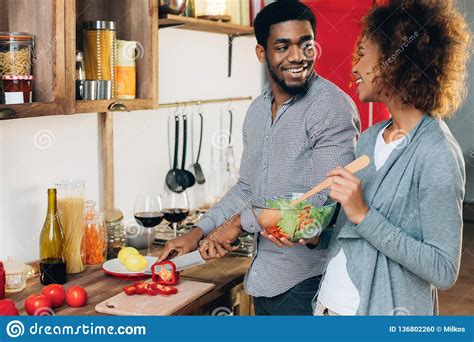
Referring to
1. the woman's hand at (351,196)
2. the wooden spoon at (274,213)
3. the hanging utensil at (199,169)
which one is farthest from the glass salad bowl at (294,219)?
the hanging utensil at (199,169)

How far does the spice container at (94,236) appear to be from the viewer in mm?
1940

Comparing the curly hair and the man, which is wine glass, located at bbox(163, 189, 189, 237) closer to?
the man

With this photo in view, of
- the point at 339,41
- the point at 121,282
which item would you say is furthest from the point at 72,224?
the point at 339,41

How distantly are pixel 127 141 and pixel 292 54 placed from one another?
0.84 metres

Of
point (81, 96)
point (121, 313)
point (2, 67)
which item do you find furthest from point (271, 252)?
point (2, 67)

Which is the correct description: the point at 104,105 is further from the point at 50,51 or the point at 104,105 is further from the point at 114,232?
the point at 114,232

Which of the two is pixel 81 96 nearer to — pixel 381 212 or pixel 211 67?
pixel 381 212

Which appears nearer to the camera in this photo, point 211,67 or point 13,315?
point 13,315

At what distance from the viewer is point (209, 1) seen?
8.25 ft

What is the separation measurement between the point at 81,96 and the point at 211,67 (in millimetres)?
1203

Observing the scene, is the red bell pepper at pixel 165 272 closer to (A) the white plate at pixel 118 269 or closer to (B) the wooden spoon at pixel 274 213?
(A) the white plate at pixel 118 269

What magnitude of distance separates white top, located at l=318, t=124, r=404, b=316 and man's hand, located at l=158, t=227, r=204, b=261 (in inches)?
20.9

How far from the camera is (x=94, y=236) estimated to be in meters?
1.94

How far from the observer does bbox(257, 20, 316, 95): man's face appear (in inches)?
67.5
